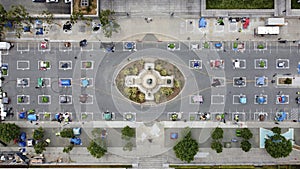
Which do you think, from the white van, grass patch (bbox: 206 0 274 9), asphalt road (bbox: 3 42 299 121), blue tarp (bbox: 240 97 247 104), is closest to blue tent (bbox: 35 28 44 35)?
asphalt road (bbox: 3 42 299 121)

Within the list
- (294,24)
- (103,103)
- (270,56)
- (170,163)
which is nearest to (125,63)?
(103,103)

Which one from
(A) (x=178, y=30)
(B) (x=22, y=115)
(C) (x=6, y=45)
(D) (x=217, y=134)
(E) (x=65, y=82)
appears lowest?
(D) (x=217, y=134)

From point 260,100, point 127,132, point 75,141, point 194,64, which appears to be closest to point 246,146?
point 260,100

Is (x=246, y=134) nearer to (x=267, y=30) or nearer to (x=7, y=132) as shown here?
(x=267, y=30)

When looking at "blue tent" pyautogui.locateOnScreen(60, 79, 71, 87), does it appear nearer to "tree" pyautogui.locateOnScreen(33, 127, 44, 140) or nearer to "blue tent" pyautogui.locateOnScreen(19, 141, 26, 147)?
"tree" pyautogui.locateOnScreen(33, 127, 44, 140)

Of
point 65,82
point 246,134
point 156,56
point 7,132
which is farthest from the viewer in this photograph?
point 156,56

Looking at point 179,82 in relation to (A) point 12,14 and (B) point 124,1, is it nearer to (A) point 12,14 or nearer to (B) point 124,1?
(B) point 124,1
